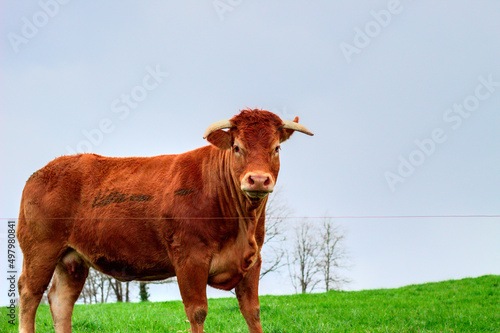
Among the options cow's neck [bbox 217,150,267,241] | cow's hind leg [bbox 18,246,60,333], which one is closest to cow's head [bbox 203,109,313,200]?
cow's neck [bbox 217,150,267,241]

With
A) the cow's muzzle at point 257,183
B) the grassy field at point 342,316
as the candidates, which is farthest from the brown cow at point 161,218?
the grassy field at point 342,316

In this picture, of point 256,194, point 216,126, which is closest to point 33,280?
point 216,126

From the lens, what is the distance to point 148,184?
275 inches

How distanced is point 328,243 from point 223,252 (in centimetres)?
2376

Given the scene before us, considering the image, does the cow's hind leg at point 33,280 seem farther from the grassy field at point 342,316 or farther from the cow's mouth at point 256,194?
the cow's mouth at point 256,194

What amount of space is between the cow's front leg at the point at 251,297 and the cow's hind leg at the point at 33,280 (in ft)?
Answer: 9.85

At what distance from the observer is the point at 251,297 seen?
6.58m

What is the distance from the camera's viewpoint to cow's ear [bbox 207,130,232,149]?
6266 millimetres

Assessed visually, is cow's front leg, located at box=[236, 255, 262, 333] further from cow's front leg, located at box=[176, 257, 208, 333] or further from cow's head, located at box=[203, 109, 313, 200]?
cow's head, located at box=[203, 109, 313, 200]

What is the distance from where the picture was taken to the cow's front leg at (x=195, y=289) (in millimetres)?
6035

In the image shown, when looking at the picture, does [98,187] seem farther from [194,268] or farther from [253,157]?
[253,157]

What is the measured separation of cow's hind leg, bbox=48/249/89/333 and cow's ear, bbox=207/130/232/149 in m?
3.25

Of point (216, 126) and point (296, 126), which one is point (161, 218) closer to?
point (216, 126)

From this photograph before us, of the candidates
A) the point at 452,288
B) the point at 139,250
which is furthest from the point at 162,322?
the point at 452,288
